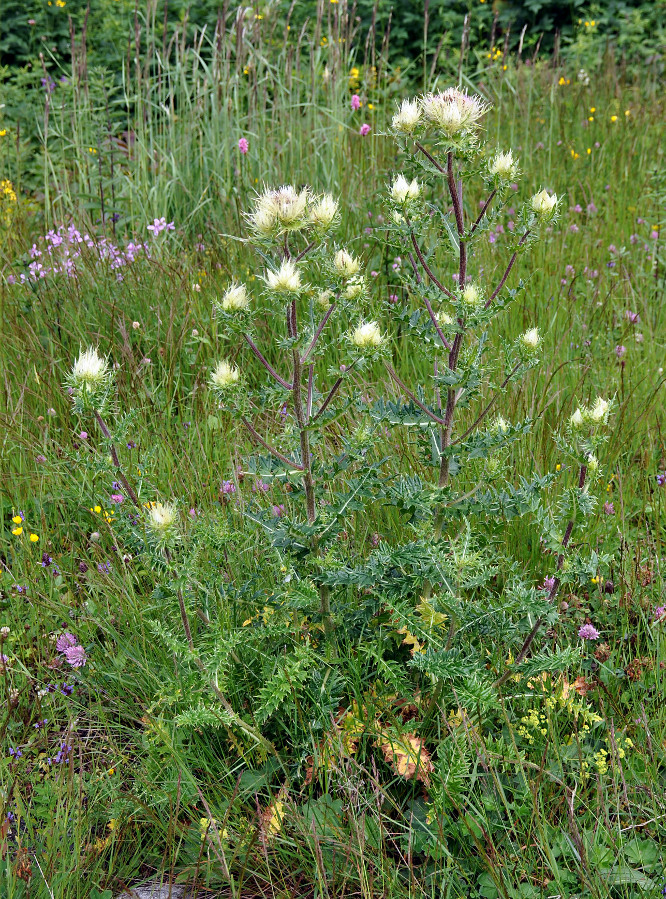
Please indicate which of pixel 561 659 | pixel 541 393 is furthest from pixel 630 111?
pixel 561 659

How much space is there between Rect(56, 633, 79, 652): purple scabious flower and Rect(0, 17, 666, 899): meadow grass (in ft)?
0.13

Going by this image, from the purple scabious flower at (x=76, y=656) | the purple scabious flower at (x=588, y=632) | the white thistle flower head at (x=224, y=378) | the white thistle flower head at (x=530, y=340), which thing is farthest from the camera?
the purple scabious flower at (x=76, y=656)

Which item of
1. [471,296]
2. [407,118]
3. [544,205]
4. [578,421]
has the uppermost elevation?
[407,118]

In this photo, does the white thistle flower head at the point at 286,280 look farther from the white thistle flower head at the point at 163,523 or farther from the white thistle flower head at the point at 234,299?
the white thistle flower head at the point at 163,523

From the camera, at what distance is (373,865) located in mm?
1528

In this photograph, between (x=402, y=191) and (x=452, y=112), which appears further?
(x=402, y=191)

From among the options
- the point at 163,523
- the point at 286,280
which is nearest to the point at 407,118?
the point at 286,280

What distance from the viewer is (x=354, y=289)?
162 cm

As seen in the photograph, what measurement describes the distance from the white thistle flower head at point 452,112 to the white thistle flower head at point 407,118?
0.20 feet

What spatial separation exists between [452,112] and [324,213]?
1.03ft

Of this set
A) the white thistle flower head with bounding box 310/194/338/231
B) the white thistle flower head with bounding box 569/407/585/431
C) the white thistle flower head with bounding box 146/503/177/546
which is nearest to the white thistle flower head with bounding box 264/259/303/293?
the white thistle flower head with bounding box 310/194/338/231

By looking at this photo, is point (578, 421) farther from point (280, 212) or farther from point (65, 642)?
point (65, 642)

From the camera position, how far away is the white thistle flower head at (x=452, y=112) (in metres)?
1.50

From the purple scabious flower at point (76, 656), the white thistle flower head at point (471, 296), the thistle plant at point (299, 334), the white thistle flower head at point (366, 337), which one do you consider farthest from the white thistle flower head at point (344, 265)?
the purple scabious flower at point (76, 656)
